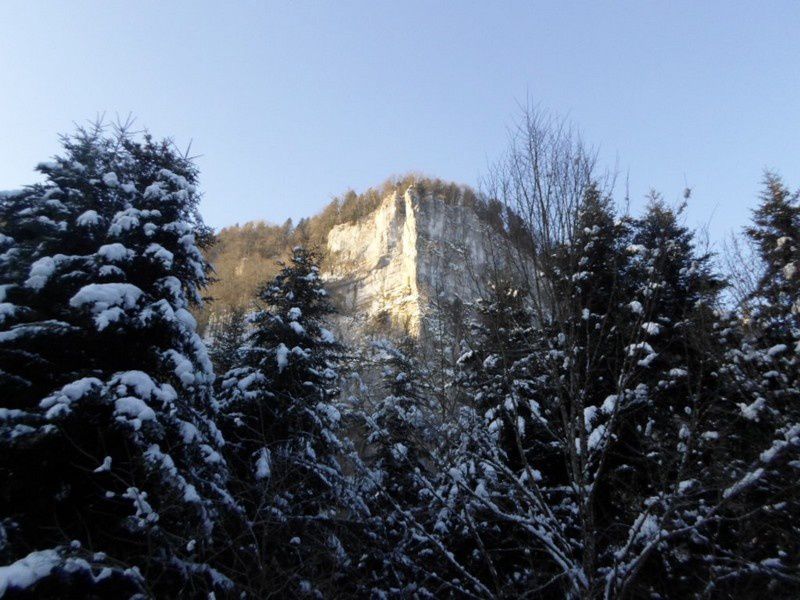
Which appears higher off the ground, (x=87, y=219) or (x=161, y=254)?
(x=87, y=219)

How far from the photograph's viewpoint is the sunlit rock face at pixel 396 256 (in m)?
43.7

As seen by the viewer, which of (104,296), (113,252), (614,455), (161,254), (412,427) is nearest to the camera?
(412,427)

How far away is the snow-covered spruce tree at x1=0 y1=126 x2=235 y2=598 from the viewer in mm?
5051

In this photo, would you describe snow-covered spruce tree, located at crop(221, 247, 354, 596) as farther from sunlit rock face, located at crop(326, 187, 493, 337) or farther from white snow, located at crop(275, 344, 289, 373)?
sunlit rock face, located at crop(326, 187, 493, 337)

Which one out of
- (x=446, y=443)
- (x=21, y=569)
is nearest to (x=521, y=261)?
(x=446, y=443)

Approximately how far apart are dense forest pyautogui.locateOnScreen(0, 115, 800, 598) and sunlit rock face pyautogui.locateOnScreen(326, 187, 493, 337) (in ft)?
108

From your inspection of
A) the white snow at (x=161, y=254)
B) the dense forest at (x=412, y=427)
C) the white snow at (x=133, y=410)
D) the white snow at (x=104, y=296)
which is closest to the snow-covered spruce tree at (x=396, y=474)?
the dense forest at (x=412, y=427)

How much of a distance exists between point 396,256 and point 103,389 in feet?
144

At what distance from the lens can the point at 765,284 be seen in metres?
6.30

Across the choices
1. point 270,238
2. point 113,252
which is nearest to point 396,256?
point 270,238

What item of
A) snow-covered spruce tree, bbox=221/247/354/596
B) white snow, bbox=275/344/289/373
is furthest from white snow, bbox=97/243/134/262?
white snow, bbox=275/344/289/373

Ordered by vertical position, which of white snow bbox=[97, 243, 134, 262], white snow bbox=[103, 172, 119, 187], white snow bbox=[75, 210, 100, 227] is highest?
white snow bbox=[103, 172, 119, 187]

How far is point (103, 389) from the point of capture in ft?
19.0

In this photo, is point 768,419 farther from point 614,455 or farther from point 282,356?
point 282,356
